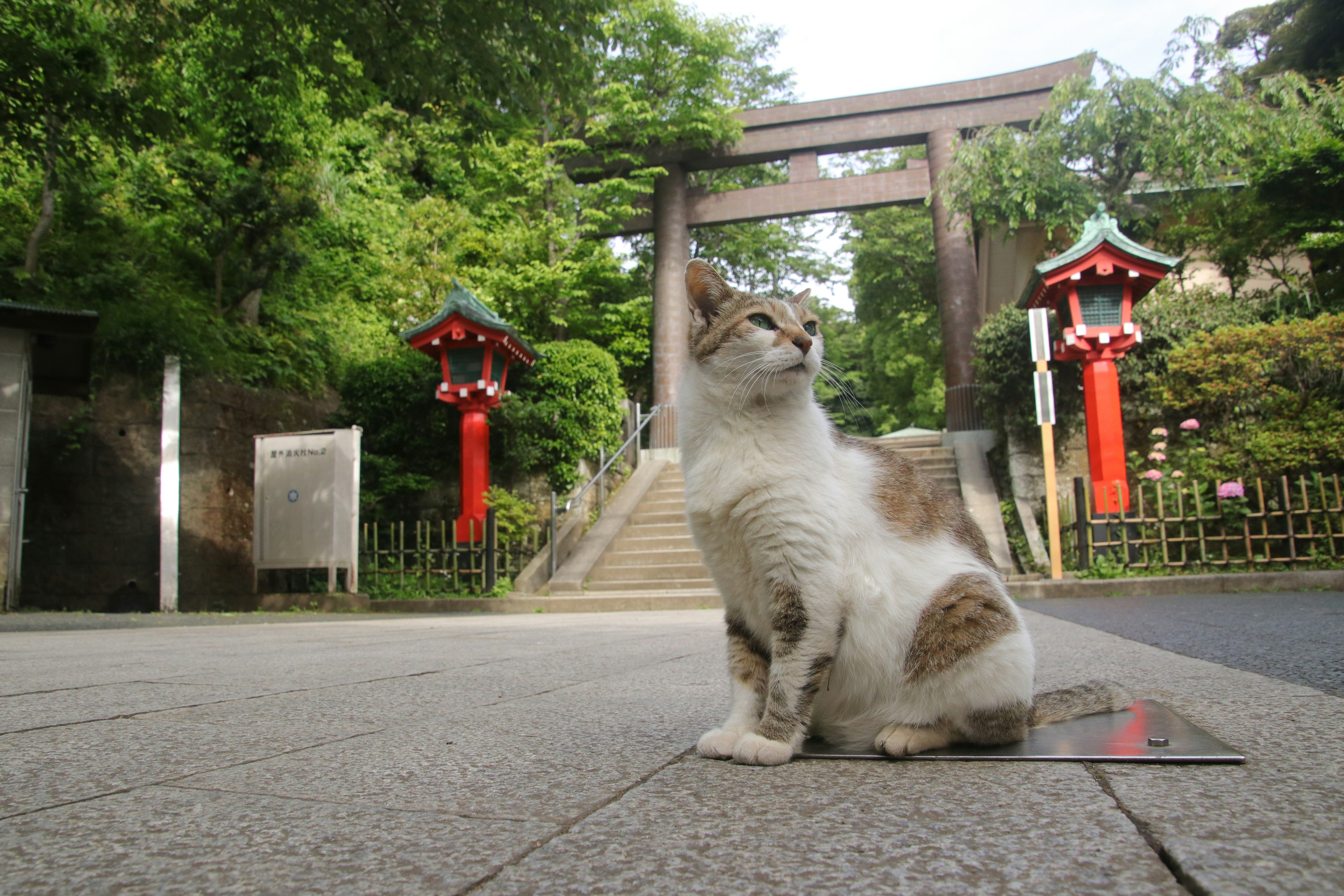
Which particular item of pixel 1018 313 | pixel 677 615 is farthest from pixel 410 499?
pixel 1018 313

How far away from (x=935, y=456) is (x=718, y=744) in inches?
548

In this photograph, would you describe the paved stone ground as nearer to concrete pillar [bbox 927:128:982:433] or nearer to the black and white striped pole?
the black and white striped pole

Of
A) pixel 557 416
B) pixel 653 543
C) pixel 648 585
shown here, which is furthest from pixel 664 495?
pixel 648 585

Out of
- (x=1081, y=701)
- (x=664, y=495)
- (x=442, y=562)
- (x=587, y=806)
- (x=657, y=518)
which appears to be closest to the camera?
(x=587, y=806)

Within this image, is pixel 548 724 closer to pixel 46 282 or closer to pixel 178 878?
pixel 178 878

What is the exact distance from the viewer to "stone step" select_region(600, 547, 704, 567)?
11656 millimetres

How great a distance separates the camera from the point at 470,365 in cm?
1220

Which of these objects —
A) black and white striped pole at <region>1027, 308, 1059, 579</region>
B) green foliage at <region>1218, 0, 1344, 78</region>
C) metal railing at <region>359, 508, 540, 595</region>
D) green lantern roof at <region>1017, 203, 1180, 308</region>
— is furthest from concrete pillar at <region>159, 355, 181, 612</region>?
green foliage at <region>1218, 0, 1344, 78</region>

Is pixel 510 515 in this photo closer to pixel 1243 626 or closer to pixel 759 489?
pixel 1243 626

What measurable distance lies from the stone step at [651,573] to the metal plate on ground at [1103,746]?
30.0ft

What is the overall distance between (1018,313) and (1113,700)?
39.4ft

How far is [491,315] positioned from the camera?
40.5ft

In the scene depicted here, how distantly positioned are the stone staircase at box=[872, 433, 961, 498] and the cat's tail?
35.5ft

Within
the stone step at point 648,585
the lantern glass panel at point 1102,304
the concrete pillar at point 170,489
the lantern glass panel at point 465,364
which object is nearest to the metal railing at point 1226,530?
the lantern glass panel at point 1102,304
